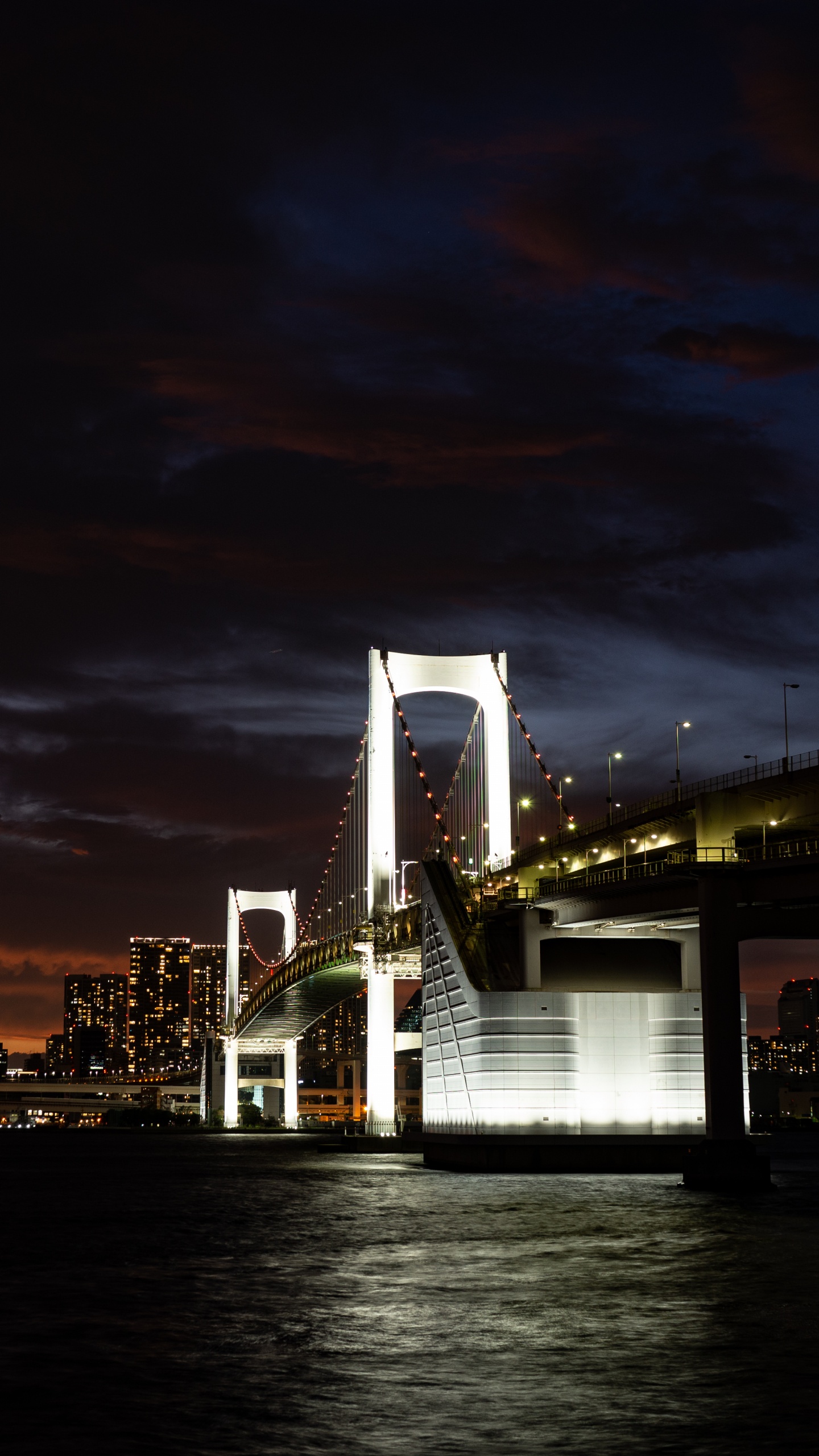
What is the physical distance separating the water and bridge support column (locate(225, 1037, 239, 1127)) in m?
82.3

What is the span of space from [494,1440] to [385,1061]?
59.9 meters

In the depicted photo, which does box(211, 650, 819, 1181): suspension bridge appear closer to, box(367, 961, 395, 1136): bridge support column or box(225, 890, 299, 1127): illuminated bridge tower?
box(367, 961, 395, 1136): bridge support column

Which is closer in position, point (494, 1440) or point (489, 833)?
point (494, 1440)

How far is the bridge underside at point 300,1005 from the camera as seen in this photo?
85625 millimetres

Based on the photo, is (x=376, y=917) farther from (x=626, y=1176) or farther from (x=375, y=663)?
(x=626, y=1176)

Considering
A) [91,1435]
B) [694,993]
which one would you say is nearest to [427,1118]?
[694,993]

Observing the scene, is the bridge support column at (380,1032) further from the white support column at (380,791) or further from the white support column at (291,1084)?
the white support column at (291,1084)

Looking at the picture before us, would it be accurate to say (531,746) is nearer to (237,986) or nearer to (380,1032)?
(380,1032)

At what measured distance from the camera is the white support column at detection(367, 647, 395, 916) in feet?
249

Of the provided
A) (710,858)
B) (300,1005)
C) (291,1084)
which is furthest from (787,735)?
(291,1084)

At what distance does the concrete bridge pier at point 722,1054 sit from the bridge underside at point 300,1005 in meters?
33.9

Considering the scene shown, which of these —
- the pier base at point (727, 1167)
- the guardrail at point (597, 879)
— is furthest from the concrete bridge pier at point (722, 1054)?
the guardrail at point (597, 879)

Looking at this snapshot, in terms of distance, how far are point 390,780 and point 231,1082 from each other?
193ft

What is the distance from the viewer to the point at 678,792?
1861 inches
